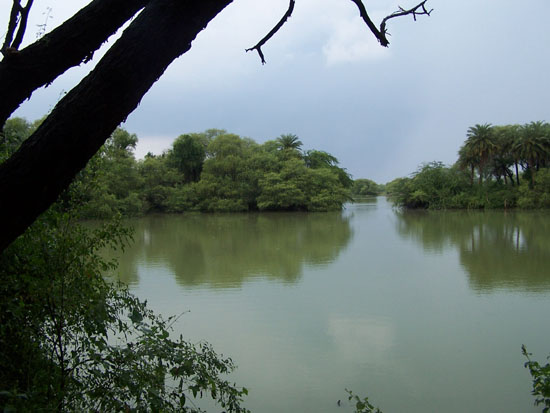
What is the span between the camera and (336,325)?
18.0 ft

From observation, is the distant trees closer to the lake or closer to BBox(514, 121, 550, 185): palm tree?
BBox(514, 121, 550, 185): palm tree

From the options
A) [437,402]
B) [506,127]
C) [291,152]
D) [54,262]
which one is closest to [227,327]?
[437,402]

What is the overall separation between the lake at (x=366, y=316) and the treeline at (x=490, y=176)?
1692 centimetres

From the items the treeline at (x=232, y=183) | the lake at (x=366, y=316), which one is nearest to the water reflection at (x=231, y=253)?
the lake at (x=366, y=316)

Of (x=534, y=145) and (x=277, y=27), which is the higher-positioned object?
(x=534, y=145)

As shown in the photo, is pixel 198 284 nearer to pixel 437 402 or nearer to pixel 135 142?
pixel 437 402

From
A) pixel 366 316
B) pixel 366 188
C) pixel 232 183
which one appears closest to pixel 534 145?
pixel 232 183

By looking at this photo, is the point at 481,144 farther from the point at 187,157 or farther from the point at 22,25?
the point at 22,25

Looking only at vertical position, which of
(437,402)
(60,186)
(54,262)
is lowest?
(437,402)

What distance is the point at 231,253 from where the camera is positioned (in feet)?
37.1

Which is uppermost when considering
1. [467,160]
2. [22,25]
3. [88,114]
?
[467,160]

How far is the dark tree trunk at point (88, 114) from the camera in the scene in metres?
1.09

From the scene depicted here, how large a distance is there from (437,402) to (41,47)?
3.63m

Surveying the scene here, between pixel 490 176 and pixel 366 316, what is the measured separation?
29175 mm
